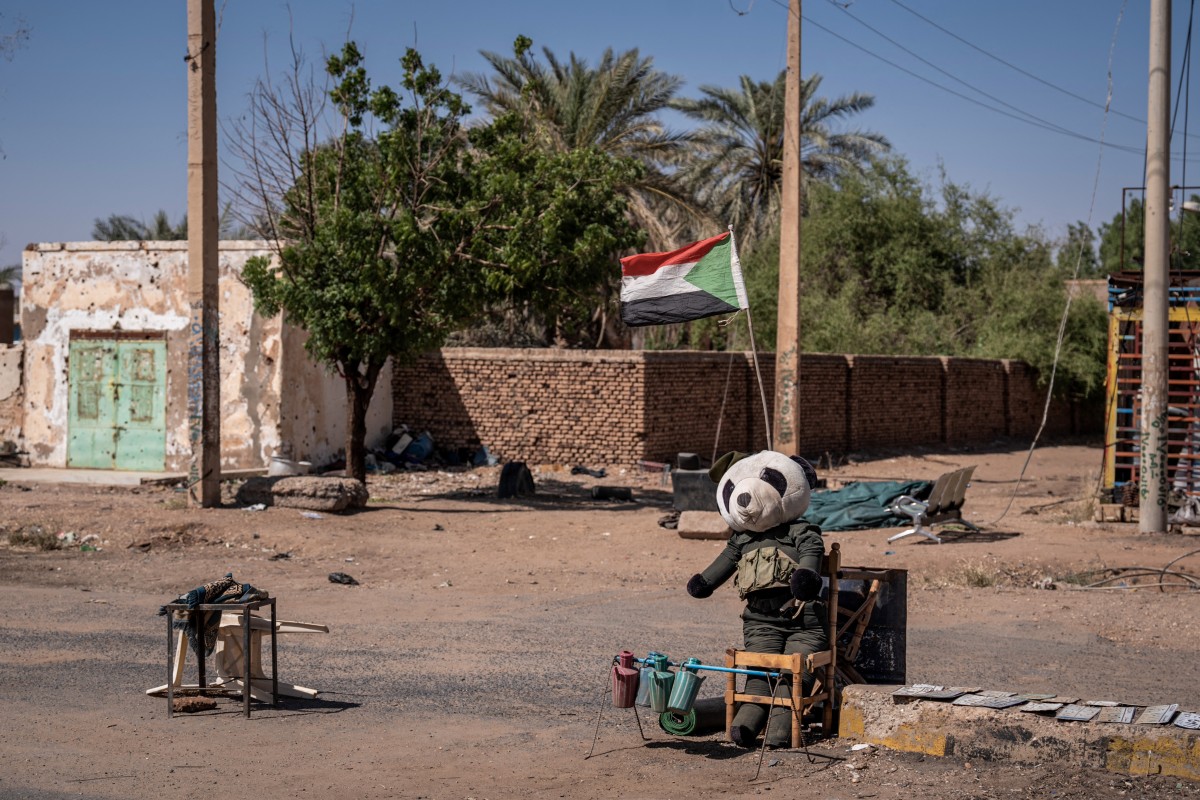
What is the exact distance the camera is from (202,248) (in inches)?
607

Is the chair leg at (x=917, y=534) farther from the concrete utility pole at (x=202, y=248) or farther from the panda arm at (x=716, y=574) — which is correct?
the concrete utility pole at (x=202, y=248)

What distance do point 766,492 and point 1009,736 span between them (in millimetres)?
1628

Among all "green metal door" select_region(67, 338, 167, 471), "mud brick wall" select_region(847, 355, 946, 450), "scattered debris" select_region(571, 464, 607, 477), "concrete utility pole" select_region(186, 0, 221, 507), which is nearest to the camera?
"concrete utility pole" select_region(186, 0, 221, 507)

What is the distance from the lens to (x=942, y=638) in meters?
9.40

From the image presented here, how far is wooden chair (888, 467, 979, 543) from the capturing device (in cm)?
1446

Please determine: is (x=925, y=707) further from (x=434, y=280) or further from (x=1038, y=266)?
(x=1038, y=266)

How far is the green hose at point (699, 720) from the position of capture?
241 inches

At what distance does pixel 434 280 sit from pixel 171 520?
190 inches

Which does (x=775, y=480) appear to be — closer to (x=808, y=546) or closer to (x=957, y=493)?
(x=808, y=546)

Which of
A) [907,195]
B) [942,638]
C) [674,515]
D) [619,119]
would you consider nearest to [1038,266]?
[907,195]

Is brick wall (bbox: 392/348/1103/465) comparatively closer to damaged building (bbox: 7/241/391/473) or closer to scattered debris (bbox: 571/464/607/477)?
scattered debris (bbox: 571/464/607/477)

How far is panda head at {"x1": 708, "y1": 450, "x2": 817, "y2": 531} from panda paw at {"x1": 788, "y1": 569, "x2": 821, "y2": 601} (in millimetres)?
438

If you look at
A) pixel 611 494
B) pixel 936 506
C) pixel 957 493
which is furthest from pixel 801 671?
pixel 611 494

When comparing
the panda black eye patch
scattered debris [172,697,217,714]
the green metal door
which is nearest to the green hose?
the panda black eye patch
